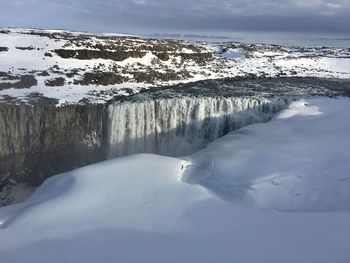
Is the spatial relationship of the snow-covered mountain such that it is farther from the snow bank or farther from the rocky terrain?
the snow bank

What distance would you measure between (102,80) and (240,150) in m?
12.2

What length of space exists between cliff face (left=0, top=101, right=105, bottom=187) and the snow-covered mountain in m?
0.96

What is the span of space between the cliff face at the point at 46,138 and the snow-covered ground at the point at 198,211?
270 inches

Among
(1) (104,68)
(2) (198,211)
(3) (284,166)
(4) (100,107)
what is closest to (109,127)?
(4) (100,107)

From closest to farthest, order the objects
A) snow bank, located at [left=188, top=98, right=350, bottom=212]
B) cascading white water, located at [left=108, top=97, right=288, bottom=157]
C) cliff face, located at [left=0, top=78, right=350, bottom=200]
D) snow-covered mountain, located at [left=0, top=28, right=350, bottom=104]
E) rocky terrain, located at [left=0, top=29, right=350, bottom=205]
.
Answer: snow bank, located at [left=188, top=98, right=350, bottom=212] → cliff face, located at [left=0, top=78, right=350, bottom=200] → rocky terrain, located at [left=0, top=29, right=350, bottom=205] → cascading white water, located at [left=108, top=97, right=288, bottom=157] → snow-covered mountain, located at [left=0, top=28, right=350, bottom=104]

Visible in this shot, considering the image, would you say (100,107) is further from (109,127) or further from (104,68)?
(104,68)

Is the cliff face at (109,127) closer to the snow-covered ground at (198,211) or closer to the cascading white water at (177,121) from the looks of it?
the cascading white water at (177,121)

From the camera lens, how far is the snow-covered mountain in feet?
69.7

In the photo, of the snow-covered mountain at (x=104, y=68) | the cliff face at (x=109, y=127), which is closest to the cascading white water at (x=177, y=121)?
the cliff face at (x=109, y=127)

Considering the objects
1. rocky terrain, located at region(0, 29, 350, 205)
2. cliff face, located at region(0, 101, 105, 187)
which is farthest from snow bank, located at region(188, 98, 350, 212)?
cliff face, located at region(0, 101, 105, 187)

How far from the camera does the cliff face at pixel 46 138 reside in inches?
690

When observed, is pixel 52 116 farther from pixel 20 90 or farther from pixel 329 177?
pixel 329 177

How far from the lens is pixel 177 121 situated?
1930cm

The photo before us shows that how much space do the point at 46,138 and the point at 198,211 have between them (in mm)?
10757
